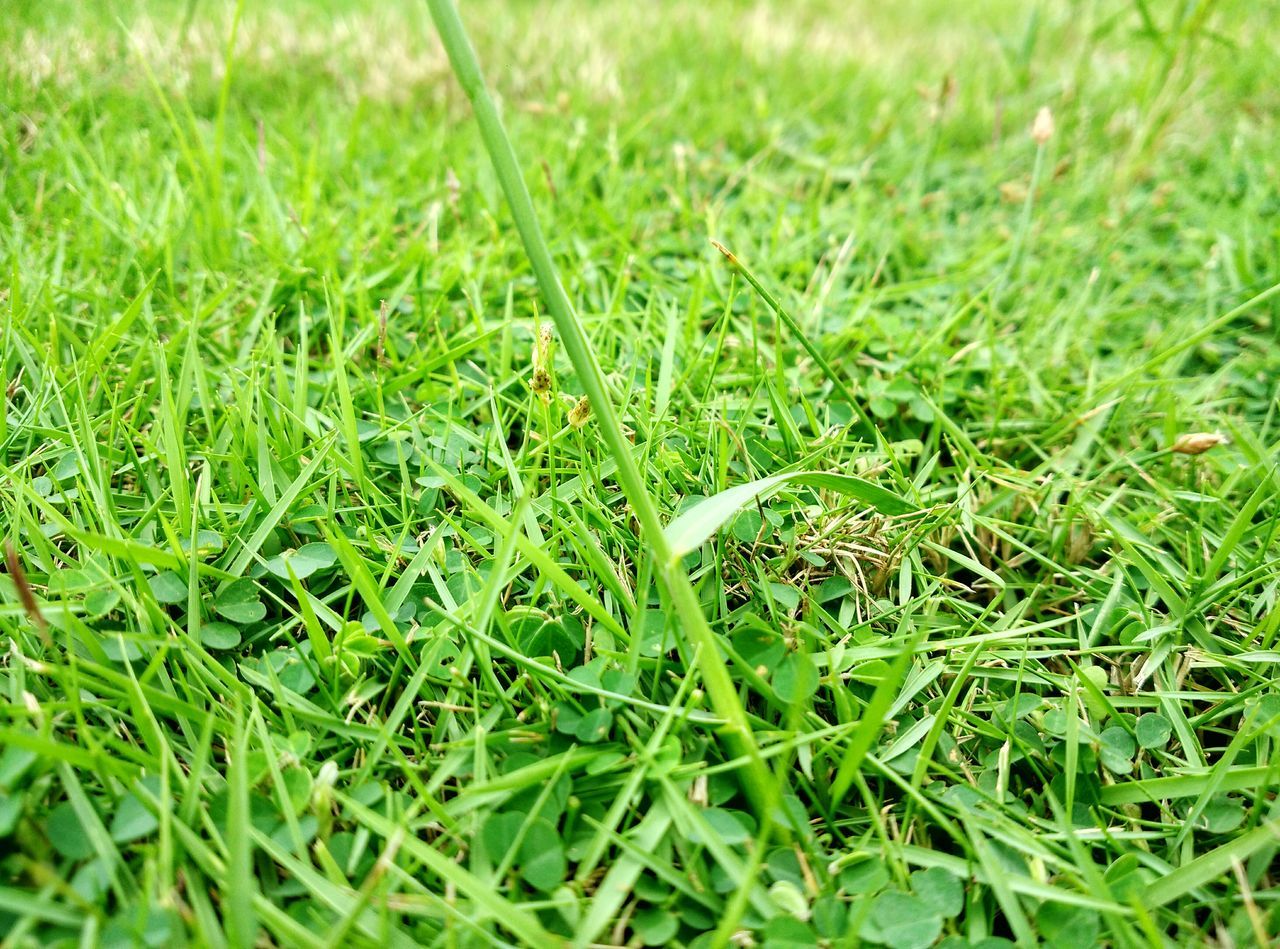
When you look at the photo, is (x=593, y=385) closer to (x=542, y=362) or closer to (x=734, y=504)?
(x=734, y=504)

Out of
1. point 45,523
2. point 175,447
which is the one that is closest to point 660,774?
point 175,447

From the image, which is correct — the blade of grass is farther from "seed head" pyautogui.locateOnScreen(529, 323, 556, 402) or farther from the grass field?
"seed head" pyautogui.locateOnScreen(529, 323, 556, 402)

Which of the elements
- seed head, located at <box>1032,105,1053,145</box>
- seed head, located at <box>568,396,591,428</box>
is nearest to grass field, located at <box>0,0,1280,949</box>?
seed head, located at <box>568,396,591,428</box>

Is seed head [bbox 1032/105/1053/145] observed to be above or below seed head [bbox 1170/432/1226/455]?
above

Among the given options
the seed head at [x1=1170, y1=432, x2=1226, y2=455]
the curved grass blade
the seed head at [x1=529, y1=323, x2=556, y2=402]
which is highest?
the seed head at [x1=529, y1=323, x2=556, y2=402]

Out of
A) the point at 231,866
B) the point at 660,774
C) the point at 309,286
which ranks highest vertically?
the point at 309,286

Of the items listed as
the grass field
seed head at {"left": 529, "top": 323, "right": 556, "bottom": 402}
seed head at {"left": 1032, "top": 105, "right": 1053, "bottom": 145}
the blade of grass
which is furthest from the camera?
seed head at {"left": 1032, "top": 105, "right": 1053, "bottom": 145}

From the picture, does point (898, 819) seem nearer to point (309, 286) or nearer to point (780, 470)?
point (780, 470)

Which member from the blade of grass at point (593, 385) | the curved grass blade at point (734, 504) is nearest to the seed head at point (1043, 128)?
the curved grass blade at point (734, 504)
